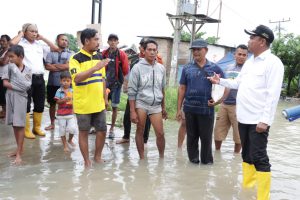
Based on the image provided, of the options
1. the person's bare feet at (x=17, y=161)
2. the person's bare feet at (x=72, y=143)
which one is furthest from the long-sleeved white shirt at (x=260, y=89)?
the person's bare feet at (x=72, y=143)

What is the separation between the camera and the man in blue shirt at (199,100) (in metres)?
5.15

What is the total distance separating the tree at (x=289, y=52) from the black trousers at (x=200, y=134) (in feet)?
76.3

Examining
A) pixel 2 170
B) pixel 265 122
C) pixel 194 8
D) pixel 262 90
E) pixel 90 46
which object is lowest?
pixel 2 170

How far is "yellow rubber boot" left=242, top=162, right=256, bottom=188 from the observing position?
168 inches

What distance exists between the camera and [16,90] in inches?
207

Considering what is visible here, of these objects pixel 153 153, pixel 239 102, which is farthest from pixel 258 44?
pixel 153 153

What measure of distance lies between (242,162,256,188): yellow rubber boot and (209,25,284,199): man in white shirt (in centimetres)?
23

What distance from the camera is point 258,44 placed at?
3896 mm

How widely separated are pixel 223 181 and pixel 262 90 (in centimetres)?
144

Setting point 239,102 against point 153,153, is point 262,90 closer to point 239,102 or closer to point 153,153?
point 239,102

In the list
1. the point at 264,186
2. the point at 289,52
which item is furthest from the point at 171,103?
the point at 289,52

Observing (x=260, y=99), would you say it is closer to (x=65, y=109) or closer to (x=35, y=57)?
(x=65, y=109)

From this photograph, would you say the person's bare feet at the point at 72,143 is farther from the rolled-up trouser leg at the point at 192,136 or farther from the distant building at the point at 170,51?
the distant building at the point at 170,51

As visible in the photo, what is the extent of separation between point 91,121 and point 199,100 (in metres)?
1.54
